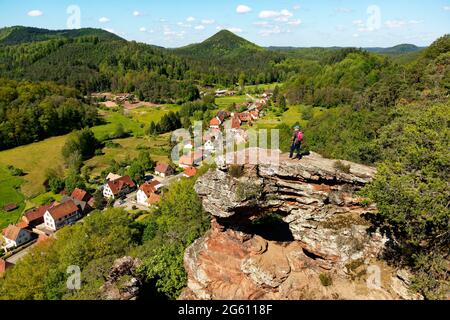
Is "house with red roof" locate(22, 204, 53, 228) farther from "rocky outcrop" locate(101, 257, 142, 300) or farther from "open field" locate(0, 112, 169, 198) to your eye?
"rocky outcrop" locate(101, 257, 142, 300)

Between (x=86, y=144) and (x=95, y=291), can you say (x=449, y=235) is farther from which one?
(x=86, y=144)

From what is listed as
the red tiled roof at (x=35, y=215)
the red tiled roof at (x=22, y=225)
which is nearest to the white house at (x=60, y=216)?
the red tiled roof at (x=35, y=215)

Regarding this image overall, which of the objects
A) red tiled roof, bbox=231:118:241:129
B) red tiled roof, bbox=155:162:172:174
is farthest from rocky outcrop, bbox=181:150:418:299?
→ red tiled roof, bbox=231:118:241:129

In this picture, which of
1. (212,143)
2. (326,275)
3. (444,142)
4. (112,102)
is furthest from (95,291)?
(112,102)

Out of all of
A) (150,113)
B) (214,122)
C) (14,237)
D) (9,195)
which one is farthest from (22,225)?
(150,113)

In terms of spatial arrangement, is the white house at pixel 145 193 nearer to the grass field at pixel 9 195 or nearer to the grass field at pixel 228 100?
the grass field at pixel 9 195

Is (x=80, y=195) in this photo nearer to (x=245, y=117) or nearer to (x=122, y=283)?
(x=122, y=283)
